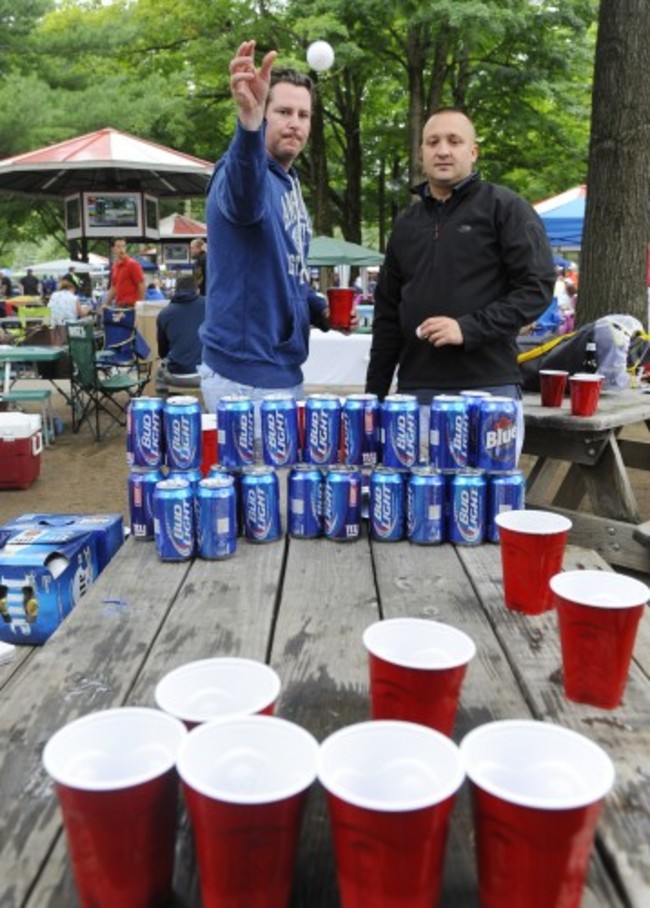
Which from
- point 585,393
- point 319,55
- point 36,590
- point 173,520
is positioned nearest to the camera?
point 173,520

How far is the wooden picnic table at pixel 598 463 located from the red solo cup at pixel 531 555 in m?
2.11

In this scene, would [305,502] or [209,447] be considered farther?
[209,447]

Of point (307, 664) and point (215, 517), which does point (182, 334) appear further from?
point (307, 664)

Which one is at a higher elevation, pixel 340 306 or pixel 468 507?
pixel 340 306

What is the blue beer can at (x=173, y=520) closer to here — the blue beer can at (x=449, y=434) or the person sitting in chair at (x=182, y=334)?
the blue beer can at (x=449, y=434)

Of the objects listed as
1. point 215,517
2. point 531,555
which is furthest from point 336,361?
point 531,555

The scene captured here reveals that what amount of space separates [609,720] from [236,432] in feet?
4.26

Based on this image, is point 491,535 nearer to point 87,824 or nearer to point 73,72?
point 87,824

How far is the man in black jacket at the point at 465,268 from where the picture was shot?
3.04 m

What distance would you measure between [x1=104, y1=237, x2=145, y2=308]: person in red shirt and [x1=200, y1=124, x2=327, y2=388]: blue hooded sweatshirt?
9864 millimetres

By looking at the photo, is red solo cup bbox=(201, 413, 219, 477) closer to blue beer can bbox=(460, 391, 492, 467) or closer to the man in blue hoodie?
the man in blue hoodie

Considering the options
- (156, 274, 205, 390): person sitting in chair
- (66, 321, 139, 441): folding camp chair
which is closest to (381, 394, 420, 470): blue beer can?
(156, 274, 205, 390): person sitting in chair

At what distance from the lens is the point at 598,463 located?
459 centimetres

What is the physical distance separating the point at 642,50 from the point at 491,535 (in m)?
4.42
